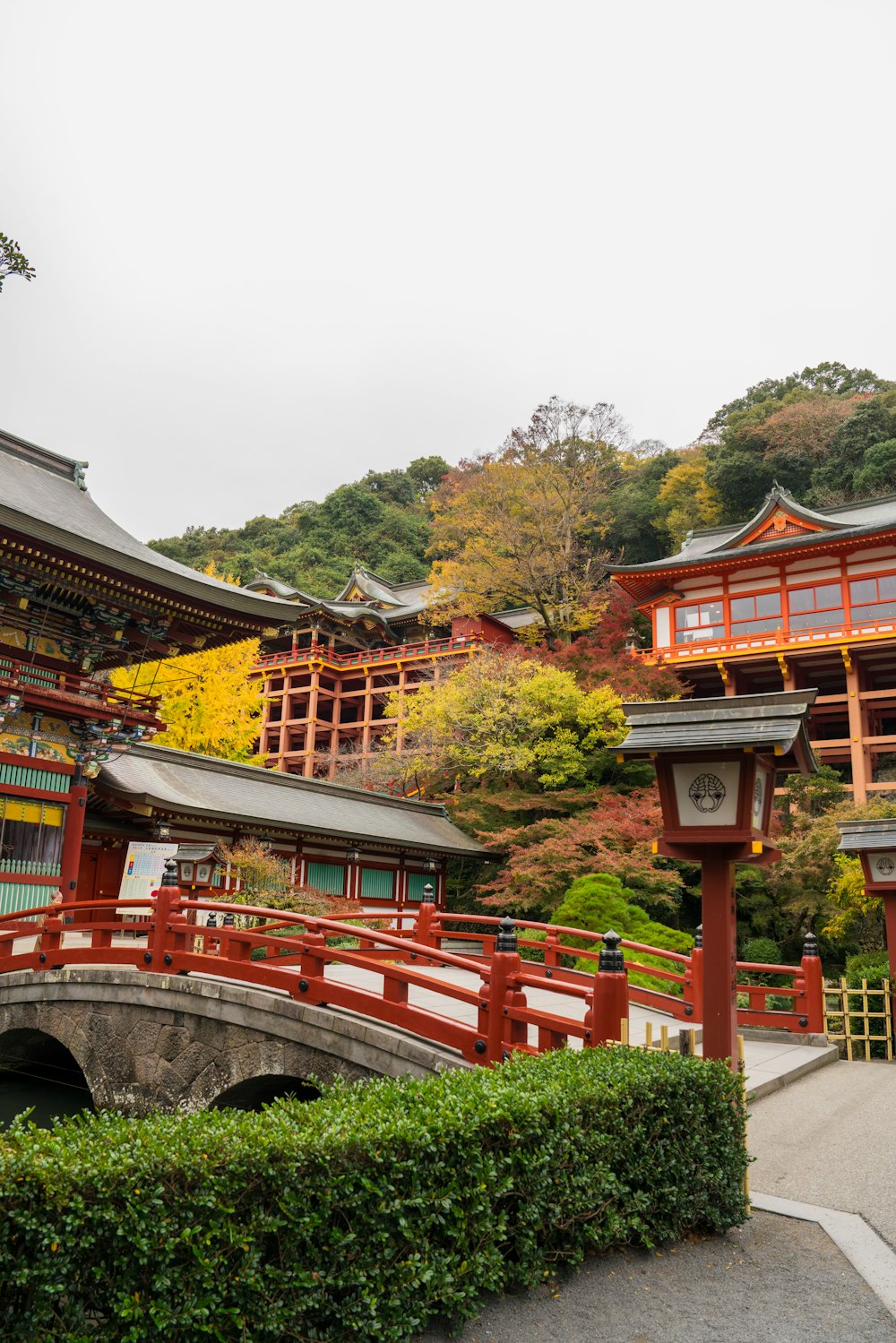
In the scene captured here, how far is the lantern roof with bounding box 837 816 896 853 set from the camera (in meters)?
13.4

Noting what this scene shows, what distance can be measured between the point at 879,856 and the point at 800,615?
19.2m

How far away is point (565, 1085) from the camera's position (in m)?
5.26

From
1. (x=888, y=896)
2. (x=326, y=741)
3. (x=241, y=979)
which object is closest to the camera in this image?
(x=241, y=979)

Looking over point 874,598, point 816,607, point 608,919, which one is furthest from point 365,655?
point 608,919

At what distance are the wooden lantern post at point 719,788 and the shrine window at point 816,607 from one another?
25.9m

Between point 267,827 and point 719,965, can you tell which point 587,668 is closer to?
point 267,827

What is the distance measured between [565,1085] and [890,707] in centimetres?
3037

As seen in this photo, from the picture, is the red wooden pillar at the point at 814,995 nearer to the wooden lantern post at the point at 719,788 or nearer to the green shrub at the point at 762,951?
the green shrub at the point at 762,951

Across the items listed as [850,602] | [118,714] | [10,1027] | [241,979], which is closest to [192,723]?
[118,714]

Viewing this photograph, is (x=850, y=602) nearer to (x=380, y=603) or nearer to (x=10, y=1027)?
(x=380, y=603)

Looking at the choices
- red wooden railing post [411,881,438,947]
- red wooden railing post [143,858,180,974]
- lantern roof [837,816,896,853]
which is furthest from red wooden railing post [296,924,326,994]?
lantern roof [837,816,896,853]

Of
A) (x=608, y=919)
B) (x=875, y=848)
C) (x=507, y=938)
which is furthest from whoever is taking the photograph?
(x=608, y=919)

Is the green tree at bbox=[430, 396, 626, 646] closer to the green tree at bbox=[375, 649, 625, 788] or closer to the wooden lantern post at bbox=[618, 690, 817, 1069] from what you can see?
the green tree at bbox=[375, 649, 625, 788]

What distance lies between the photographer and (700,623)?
110ft
